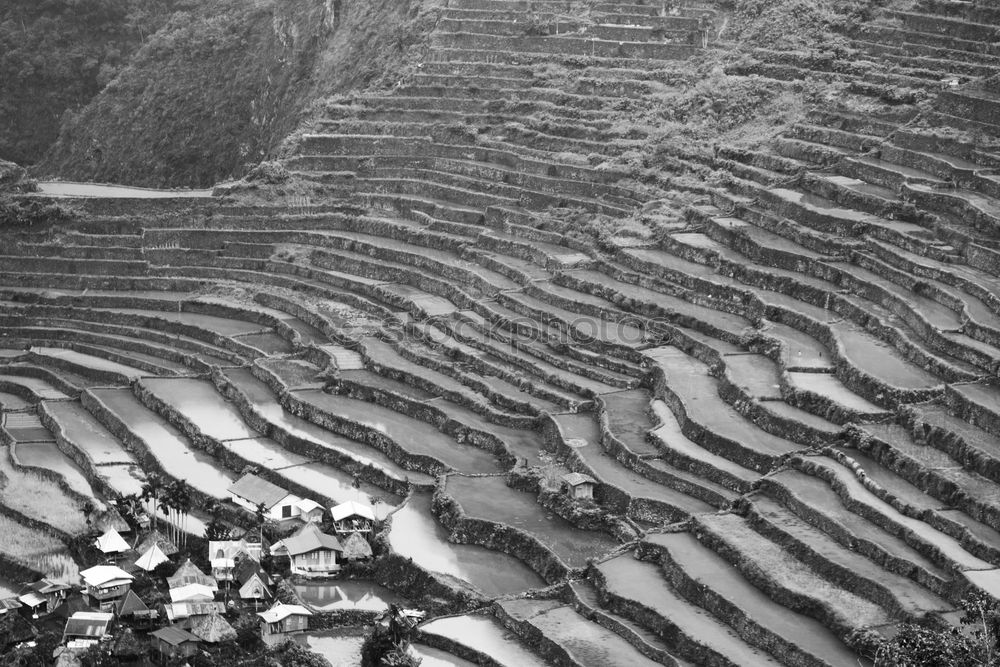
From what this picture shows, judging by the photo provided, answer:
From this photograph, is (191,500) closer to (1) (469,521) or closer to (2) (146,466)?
(2) (146,466)

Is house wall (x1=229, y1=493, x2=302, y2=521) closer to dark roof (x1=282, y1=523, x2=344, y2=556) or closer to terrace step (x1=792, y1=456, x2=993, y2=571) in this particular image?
dark roof (x1=282, y1=523, x2=344, y2=556)

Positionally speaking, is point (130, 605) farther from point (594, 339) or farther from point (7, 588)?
point (594, 339)

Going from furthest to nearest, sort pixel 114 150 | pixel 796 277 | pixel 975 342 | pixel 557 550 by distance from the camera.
A: pixel 114 150, pixel 796 277, pixel 975 342, pixel 557 550

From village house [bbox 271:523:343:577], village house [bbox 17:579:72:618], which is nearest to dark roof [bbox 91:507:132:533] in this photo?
village house [bbox 17:579:72:618]

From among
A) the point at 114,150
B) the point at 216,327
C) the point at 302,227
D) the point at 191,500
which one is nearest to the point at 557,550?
the point at 191,500

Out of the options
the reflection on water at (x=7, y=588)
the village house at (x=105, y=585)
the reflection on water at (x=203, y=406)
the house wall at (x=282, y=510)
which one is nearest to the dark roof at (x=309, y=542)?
the house wall at (x=282, y=510)

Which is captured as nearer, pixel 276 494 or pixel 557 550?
pixel 557 550

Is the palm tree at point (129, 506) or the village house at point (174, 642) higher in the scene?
the palm tree at point (129, 506)

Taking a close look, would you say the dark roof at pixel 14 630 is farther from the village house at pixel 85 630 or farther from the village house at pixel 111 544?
the village house at pixel 111 544
